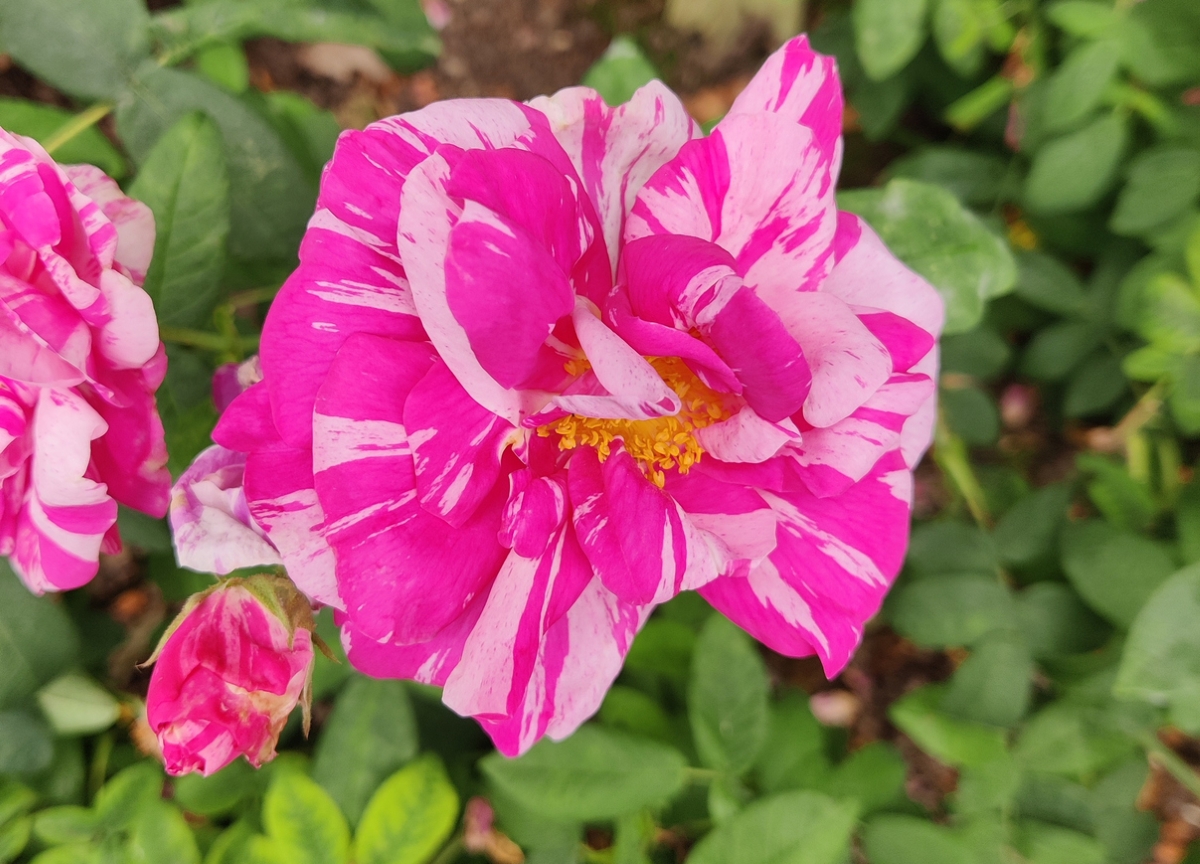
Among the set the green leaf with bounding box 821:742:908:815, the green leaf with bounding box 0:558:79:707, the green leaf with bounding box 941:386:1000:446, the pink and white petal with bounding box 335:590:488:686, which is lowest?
the green leaf with bounding box 821:742:908:815

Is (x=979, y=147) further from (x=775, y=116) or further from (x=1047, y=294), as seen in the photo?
(x=775, y=116)

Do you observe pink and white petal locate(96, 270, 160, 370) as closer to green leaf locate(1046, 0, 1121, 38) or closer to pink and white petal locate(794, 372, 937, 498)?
pink and white petal locate(794, 372, 937, 498)

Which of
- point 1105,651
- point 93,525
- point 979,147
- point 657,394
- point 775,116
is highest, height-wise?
point 775,116

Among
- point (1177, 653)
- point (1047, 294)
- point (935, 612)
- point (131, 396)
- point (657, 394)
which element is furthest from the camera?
point (1047, 294)

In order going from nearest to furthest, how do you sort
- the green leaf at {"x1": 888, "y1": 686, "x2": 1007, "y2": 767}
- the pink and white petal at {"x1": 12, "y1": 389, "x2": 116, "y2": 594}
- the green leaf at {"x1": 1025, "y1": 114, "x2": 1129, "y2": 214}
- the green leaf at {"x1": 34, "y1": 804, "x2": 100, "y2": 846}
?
1. the pink and white petal at {"x1": 12, "y1": 389, "x2": 116, "y2": 594}
2. the green leaf at {"x1": 34, "y1": 804, "x2": 100, "y2": 846}
3. the green leaf at {"x1": 888, "y1": 686, "x2": 1007, "y2": 767}
4. the green leaf at {"x1": 1025, "y1": 114, "x2": 1129, "y2": 214}

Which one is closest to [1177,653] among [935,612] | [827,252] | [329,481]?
[935,612]

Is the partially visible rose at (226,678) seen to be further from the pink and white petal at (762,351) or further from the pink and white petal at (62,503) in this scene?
the pink and white petal at (762,351)

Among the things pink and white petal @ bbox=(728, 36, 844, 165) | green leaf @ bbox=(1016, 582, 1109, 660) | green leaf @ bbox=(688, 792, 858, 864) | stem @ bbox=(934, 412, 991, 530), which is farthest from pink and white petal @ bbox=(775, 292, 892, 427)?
stem @ bbox=(934, 412, 991, 530)
